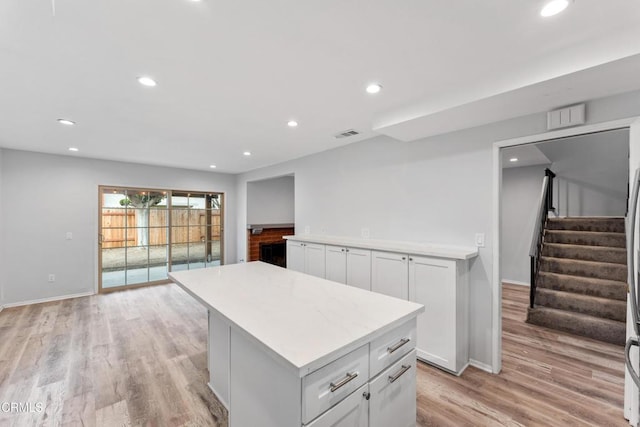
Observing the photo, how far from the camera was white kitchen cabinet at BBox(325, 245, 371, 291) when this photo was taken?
119 inches

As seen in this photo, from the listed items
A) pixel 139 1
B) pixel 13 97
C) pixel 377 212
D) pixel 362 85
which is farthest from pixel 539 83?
pixel 13 97

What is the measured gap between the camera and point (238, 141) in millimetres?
3703

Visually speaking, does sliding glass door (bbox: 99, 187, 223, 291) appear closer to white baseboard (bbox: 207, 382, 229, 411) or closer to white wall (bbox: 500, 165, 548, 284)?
white baseboard (bbox: 207, 382, 229, 411)

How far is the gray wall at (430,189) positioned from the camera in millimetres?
2506

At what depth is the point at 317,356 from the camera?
3.30 ft

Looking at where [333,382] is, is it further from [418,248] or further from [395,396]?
[418,248]

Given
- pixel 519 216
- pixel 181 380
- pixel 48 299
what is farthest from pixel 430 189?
pixel 48 299

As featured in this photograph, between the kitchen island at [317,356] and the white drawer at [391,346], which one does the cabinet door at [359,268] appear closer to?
the kitchen island at [317,356]

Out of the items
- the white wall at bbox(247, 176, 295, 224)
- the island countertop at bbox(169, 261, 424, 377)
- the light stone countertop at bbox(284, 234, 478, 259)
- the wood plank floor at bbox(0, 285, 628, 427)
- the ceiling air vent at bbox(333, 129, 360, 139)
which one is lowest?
the wood plank floor at bbox(0, 285, 628, 427)

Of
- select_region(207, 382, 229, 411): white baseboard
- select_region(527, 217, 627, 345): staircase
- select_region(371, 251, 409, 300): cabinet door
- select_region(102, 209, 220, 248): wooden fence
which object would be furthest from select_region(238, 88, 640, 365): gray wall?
select_region(102, 209, 220, 248): wooden fence

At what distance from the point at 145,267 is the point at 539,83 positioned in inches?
259

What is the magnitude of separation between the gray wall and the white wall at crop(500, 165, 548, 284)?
3.46m

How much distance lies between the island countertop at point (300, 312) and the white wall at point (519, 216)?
491 cm

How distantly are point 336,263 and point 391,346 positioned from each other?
2031 millimetres
